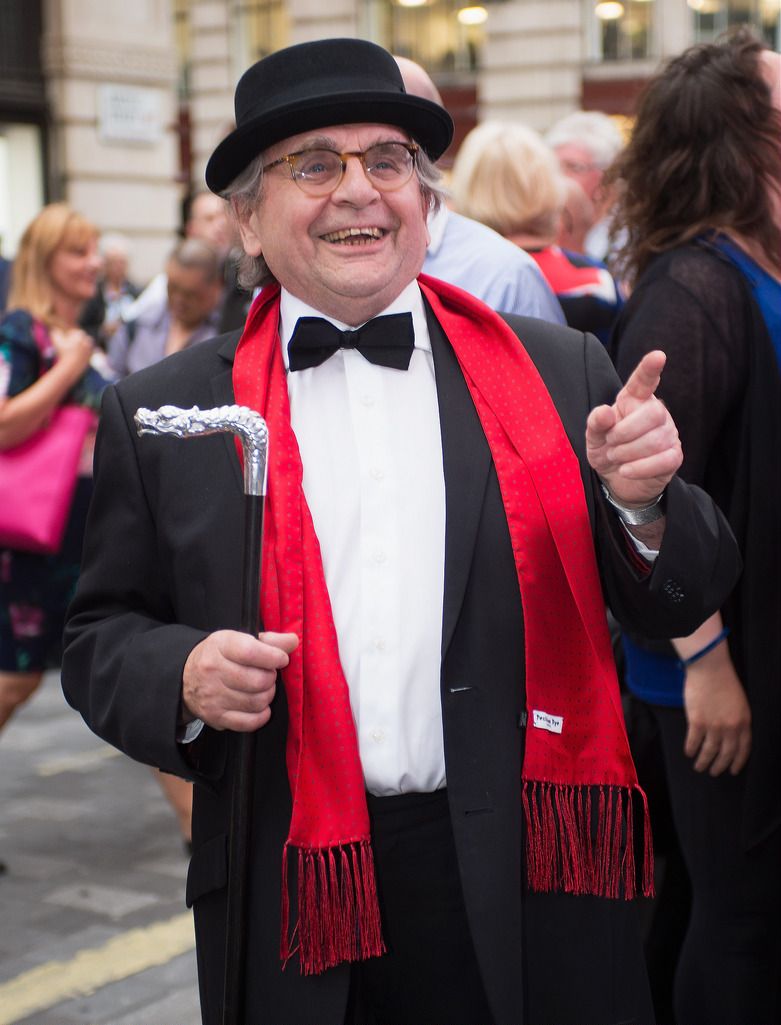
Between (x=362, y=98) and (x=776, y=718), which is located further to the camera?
(x=776, y=718)

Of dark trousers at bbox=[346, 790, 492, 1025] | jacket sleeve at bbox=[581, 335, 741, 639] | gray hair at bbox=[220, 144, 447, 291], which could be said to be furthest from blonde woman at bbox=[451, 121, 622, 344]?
dark trousers at bbox=[346, 790, 492, 1025]

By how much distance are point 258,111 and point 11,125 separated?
36.7ft

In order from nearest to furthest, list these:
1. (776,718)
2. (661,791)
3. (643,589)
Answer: (643,589) → (776,718) → (661,791)

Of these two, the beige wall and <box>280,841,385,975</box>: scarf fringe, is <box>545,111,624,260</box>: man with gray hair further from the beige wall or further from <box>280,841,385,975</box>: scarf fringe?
the beige wall

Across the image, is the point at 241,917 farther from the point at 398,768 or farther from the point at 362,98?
the point at 362,98

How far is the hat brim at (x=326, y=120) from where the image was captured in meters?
2.08

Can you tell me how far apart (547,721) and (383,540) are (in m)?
0.36

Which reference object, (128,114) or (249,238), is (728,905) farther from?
(128,114)

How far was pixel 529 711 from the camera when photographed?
6.72 feet

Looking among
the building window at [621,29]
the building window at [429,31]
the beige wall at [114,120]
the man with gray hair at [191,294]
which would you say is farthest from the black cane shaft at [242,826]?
the building window at [429,31]

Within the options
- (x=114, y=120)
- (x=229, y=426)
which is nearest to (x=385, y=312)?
(x=229, y=426)

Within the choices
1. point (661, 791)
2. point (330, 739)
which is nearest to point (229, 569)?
point (330, 739)

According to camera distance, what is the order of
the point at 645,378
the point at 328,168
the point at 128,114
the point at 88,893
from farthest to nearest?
the point at 128,114, the point at 88,893, the point at 328,168, the point at 645,378

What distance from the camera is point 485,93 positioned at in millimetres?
21031
